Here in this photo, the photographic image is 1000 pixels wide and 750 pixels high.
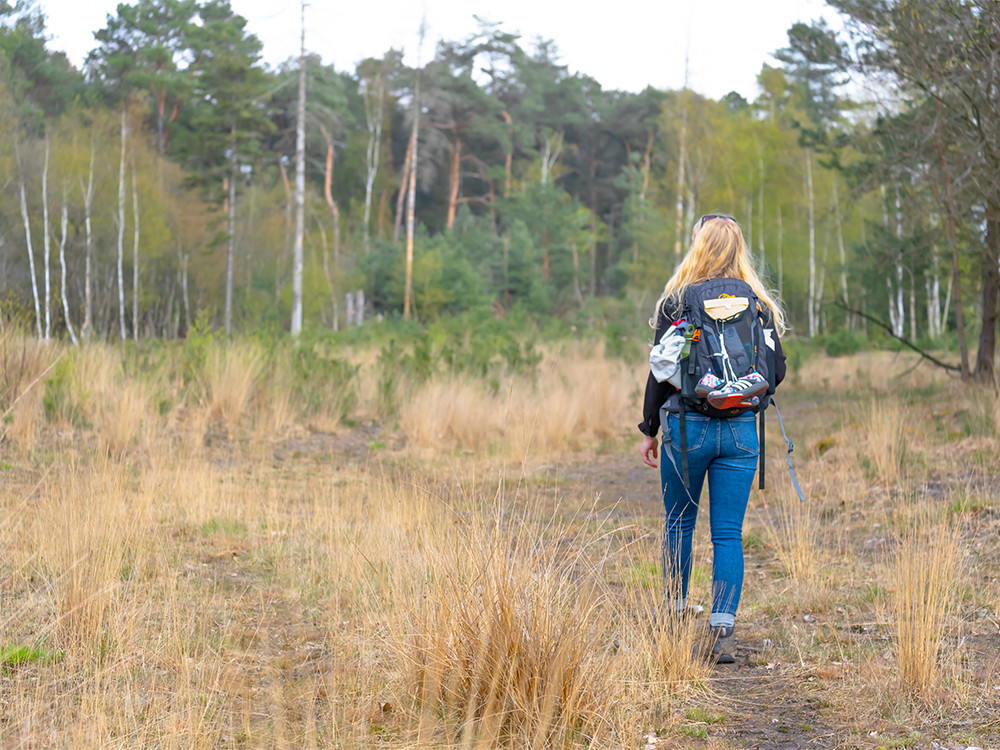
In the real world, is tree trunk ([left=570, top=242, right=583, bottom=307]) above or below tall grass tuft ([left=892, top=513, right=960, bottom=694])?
above

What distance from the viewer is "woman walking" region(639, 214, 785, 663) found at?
3.58 m

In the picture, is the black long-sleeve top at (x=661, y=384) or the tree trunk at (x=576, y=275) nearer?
the black long-sleeve top at (x=661, y=384)

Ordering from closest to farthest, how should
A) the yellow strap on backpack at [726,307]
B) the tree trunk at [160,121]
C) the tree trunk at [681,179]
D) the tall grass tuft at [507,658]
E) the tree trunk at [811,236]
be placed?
the tall grass tuft at [507,658] → the yellow strap on backpack at [726,307] → the tree trunk at [811,236] → the tree trunk at [681,179] → the tree trunk at [160,121]

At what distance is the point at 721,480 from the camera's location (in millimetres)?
3629

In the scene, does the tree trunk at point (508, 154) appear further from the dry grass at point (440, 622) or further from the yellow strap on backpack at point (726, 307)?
the yellow strap on backpack at point (726, 307)

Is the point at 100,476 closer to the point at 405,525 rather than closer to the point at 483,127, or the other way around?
the point at 405,525

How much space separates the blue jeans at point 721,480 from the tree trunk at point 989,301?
8919mm

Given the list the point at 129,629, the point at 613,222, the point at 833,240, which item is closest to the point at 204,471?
the point at 129,629

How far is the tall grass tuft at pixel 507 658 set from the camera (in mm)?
2771

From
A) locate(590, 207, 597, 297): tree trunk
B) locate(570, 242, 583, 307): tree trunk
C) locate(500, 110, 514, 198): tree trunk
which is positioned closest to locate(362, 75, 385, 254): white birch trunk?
locate(500, 110, 514, 198): tree trunk

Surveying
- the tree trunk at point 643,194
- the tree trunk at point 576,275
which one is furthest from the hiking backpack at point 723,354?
the tree trunk at point 576,275

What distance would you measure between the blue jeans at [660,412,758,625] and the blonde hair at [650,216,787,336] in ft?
1.50

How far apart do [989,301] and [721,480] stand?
9875 mm

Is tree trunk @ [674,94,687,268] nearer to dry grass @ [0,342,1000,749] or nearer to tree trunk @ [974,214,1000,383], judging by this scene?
tree trunk @ [974,214,1000,383]
